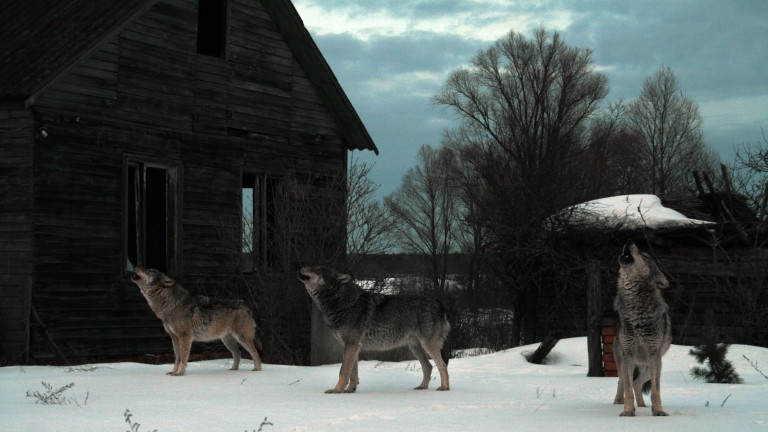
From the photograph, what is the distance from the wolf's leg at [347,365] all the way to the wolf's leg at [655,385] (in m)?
3.20

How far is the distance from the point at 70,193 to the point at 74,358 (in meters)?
2.97

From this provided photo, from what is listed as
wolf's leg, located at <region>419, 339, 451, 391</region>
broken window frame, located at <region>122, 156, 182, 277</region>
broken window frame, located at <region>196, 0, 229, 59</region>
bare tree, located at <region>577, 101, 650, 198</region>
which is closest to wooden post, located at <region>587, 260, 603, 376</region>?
wolf's leg, located at <region>419, 339, 451, 391</region>

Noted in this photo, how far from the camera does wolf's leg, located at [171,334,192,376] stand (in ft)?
33.2

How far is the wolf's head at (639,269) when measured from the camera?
23.5 ft

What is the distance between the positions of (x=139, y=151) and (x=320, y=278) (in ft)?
26.0

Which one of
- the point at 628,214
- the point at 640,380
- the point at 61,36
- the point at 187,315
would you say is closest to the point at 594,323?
the point at 640,380

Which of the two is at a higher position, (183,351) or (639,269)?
(639,269)

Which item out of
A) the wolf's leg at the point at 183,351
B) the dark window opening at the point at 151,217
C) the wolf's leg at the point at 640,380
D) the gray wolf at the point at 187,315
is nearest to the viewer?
the wolf's leg at the point at 640,380

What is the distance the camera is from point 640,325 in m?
7.13

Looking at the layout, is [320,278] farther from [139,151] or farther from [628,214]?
[628,214]

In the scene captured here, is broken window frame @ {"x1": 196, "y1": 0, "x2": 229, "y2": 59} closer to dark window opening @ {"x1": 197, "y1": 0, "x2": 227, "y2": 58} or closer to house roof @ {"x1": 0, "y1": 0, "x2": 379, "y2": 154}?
dark window opening @ {"x1": 197, "y1": 0, "x2": 227, "y2": 58}

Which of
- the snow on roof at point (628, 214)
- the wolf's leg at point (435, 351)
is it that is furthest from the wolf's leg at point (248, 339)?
the snow on roof at point (628, 214)

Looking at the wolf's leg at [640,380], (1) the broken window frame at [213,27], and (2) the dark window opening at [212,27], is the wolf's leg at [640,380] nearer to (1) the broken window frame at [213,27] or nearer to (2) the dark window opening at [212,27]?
(1) the broken window frame at [213,27]

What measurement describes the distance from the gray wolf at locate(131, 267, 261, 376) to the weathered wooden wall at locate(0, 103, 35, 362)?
4.45 meters
